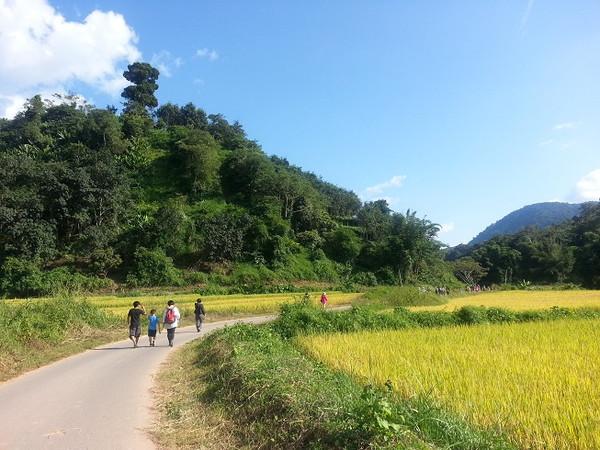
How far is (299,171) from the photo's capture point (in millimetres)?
84125

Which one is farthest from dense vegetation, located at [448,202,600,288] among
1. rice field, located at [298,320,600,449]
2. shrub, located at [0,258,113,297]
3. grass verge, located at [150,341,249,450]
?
grass verge, located at [150,341,249,450]

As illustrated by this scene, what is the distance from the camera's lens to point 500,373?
8.02m

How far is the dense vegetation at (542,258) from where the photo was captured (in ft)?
217

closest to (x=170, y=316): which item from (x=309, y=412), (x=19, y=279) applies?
(x=309, y=412)

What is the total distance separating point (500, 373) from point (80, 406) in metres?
7.29

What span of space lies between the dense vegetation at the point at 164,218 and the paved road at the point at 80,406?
3045 centimetres

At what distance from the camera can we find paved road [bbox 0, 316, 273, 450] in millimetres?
5965

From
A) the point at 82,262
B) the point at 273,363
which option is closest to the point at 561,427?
the point at 273,363

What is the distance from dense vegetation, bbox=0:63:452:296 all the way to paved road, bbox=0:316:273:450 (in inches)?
1199

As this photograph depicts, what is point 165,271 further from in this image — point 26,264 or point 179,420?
point 179,420

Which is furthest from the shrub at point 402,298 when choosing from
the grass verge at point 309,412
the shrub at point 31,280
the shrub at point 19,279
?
the shrub at point 19,279

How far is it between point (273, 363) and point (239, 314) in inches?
837

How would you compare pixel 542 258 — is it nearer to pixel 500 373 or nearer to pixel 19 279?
pixel 19 279

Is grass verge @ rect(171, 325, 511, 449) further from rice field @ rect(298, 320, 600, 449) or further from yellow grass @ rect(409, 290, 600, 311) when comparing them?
yellow grass @ rect(409, 290, 600, 311)
